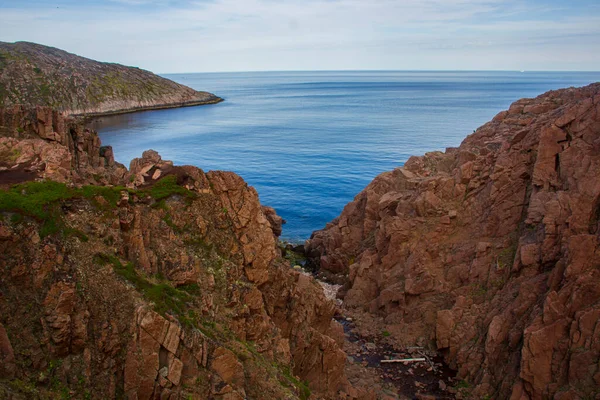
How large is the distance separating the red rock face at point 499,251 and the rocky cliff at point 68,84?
398 feet

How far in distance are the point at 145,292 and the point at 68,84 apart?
160 m

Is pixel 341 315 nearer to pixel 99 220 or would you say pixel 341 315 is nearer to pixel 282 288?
pixel 282 288

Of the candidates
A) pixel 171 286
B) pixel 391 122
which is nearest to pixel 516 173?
pixel 171 286

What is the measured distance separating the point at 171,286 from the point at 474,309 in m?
22.2

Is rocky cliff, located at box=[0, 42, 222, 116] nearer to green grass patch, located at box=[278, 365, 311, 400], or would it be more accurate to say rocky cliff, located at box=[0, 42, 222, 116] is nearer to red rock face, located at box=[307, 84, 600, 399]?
red rock face, located at box=[307, 84, 600, 399]

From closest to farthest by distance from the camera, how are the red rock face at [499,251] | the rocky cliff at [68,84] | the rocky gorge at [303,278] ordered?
the rocky gorge at [303,278], the red rock face at [499,251], the rocky cliff at [68,84]

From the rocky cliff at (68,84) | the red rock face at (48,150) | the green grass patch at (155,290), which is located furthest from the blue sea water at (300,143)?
the green grass patch at (155,290)

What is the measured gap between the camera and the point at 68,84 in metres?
158

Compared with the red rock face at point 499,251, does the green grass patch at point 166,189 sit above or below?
above

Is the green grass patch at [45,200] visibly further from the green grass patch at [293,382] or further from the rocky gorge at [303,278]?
the green grass patch at [293,382]

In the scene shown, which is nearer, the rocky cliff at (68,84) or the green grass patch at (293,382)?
the green grass patch at (293,382)

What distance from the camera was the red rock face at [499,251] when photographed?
89.0 feet

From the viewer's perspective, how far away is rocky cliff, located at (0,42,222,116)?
144 metres

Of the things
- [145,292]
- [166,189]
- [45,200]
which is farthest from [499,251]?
[45,200]
